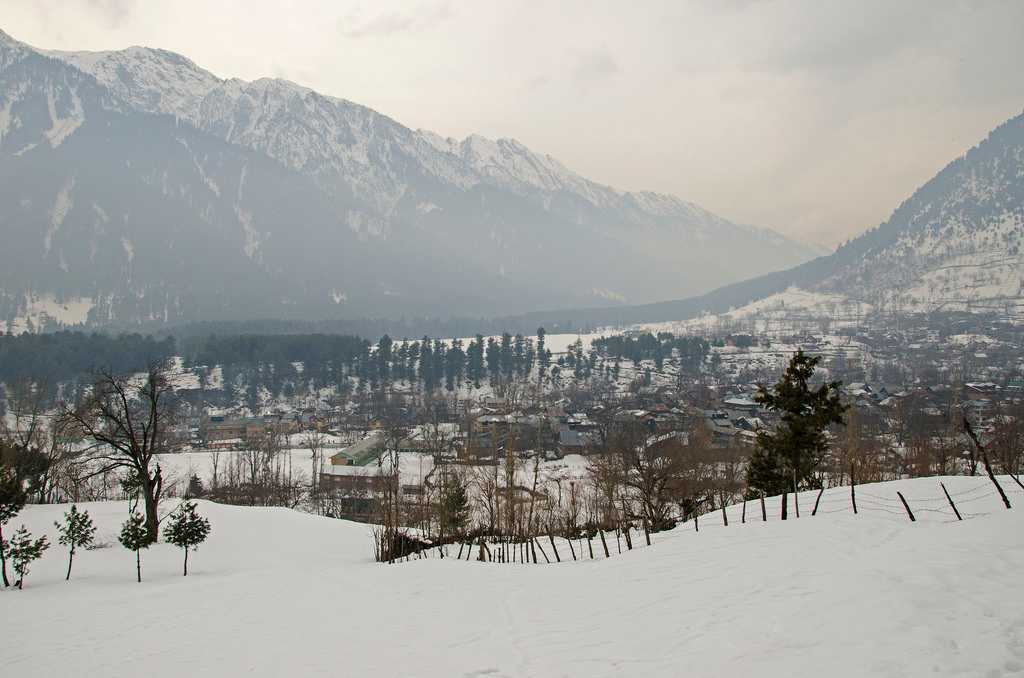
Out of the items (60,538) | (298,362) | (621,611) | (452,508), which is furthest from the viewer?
(298,362)

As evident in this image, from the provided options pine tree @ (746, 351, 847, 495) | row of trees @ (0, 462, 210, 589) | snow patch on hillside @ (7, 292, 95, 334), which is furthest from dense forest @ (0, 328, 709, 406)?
snow patch on hillside @ (7, 292, 95, 334)

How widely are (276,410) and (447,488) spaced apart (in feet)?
203

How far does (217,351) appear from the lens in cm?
9325

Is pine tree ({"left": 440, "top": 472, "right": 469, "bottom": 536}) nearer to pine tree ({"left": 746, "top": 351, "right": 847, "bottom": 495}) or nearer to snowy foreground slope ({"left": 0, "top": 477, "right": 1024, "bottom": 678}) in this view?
snowy foreground slope ({"left": 0, "top": 477, "right": 1024, "bottom": 678})

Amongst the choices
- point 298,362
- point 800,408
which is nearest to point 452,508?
point 800,408

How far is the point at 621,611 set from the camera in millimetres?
9219

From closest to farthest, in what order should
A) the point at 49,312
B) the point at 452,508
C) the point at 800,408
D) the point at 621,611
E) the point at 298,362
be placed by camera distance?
1. the point at 621,611
2. the point at 800,408
3. the point at 452,508
4. the point at 298,362
5. the point at 49,312

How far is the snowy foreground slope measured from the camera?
6465 millimetres

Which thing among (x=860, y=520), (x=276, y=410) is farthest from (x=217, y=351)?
(x=860, y=520)

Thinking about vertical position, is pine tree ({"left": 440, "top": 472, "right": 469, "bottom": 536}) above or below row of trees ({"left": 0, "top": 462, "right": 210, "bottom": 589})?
below

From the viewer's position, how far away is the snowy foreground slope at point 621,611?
646cm

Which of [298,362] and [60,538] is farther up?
[60,538]

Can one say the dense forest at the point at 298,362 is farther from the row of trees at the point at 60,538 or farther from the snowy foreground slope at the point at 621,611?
the snowy foreground slope at the point at 621,611

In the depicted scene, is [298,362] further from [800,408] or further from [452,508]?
[800,408]
